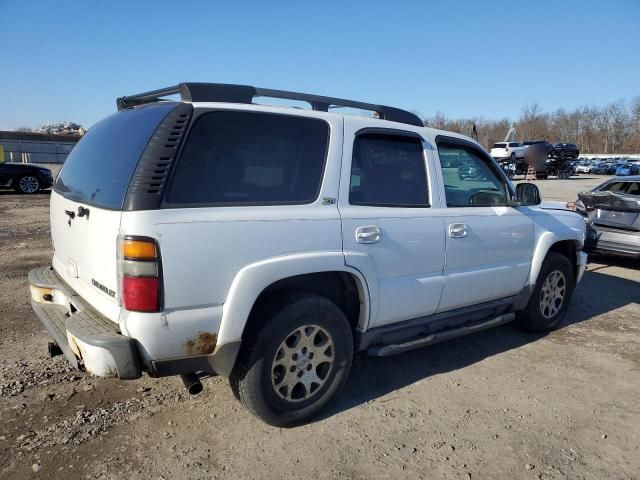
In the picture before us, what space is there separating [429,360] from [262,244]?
7.11 ft

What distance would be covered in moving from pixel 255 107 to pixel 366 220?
983 mm

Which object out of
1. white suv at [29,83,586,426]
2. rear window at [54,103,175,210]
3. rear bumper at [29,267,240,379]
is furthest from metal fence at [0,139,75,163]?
white suv at [29,83,586,426]

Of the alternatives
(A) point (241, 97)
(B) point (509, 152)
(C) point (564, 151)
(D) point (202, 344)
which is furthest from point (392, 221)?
(C) point (564, 151)

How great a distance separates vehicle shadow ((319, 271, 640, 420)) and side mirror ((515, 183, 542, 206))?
1351 mm

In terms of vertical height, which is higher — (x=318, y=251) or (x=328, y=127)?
(x=328, y=127)

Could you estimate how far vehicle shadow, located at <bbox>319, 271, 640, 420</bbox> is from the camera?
3.53m

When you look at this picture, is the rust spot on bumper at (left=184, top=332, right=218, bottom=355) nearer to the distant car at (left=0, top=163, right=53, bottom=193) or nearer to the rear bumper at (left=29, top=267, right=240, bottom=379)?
the rear bumper at (left=29, top=267, right=240, bottom=379)

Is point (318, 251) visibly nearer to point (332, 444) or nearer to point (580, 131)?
point (332, 444)

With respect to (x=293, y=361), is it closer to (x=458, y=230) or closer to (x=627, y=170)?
(x=458, y=230)

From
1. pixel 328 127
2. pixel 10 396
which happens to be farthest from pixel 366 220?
pixel 10 396

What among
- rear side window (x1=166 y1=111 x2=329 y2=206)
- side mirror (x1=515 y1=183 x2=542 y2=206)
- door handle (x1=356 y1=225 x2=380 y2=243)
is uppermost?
rear side window (x1=166 y1=111 x2=329 y2=206)

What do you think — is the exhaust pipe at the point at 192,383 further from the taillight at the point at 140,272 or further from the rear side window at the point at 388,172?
the rear side window at the point at 388,172

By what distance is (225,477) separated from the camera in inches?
100

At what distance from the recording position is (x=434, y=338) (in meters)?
3.62
